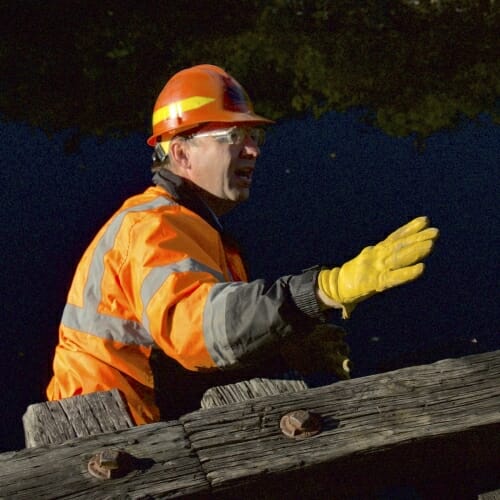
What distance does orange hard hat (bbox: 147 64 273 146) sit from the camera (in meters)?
3.03

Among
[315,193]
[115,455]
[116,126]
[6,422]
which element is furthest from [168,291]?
[116,126]

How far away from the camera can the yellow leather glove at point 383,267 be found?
5.83 ft

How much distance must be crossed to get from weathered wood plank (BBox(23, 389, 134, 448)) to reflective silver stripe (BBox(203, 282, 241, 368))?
0.36 metres

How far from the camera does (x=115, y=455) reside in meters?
1.30

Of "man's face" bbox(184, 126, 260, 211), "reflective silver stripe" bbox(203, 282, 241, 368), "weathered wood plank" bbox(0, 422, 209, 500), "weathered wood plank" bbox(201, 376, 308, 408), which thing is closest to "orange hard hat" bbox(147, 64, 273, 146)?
"man's face" bbox(184, 126, 260, 211)

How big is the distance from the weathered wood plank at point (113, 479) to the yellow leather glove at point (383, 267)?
63 cm

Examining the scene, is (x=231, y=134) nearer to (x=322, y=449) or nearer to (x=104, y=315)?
(x=104, y=315)

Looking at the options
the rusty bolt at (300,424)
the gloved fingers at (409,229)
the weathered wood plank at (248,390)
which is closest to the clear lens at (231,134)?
the gloved fingers at (409,229)

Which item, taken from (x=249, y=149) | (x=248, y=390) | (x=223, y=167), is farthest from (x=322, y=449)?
(x=249, y=149)

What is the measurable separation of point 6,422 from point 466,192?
5.68 m

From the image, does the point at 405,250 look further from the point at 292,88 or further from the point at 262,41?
the point at 262,41

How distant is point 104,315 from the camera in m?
2.39

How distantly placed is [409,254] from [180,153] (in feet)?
4.59

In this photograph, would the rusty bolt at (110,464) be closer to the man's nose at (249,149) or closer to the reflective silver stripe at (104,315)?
the reflective silver stripe at (104,315)
